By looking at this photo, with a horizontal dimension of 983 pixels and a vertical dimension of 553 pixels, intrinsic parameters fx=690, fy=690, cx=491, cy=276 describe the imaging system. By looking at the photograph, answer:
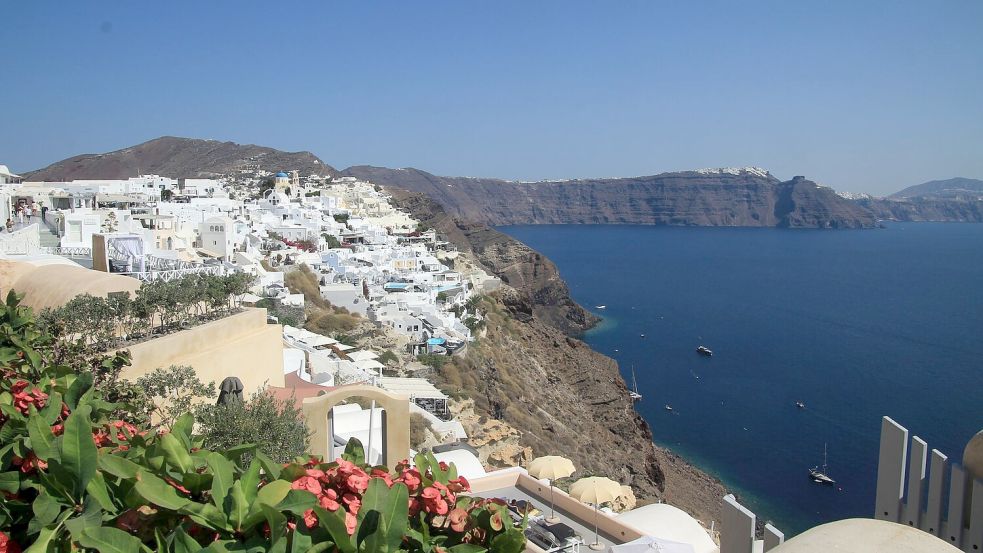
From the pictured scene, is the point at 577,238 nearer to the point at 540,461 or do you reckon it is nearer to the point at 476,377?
the point at 476,377

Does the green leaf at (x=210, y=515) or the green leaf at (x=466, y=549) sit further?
the green leaf at (x=466, y=549)

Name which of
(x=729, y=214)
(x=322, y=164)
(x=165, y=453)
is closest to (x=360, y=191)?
(x=322, y=164)

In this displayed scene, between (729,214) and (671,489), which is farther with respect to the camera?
(729,214)

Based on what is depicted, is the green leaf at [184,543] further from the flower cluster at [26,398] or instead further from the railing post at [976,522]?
the railing post at [976,522]

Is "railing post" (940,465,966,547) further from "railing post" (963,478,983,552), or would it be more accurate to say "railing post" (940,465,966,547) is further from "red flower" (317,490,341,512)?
"red flower" (317,490,341,512)

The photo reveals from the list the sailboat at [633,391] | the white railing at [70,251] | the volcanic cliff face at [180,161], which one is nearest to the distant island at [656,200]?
the volcanic cliff face at [180,161]

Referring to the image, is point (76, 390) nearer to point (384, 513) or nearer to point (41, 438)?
point (41, 438)

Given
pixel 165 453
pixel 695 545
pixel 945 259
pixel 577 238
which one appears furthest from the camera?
pixel 577 238
